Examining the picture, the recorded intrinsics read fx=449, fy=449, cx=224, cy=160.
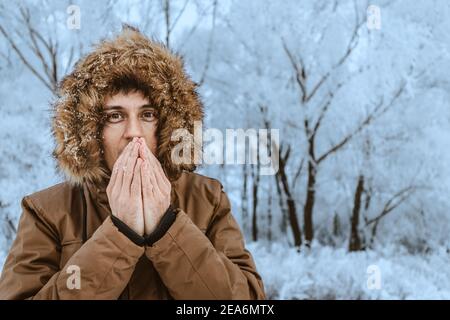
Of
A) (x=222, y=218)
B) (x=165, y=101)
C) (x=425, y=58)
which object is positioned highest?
(x=425, y=58)

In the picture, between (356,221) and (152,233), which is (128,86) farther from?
(356,221)

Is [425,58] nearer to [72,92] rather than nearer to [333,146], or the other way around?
[333,146]

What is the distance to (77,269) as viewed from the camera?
1.19 m

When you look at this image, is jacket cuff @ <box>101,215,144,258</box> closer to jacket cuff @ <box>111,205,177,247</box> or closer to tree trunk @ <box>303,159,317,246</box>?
jacket cuff @ <box>111,205,177,247</box>

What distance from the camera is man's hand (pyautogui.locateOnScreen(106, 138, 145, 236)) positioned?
121cm

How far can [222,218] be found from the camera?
1455mm

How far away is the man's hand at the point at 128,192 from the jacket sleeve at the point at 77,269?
4cm

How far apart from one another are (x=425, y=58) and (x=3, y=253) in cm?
742

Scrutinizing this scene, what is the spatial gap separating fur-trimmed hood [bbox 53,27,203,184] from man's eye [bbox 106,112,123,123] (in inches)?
1.0

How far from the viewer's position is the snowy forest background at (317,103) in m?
6.91

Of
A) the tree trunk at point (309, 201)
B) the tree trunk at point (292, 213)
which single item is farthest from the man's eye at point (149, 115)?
the tree trunk at point (292, 213)

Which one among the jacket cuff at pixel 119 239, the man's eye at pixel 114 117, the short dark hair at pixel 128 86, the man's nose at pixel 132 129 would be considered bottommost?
the jacket cuff at pixel 119 239

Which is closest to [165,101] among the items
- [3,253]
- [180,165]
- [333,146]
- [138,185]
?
[180,165]

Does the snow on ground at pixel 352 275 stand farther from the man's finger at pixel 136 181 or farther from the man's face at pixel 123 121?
the man's finger at pixel 136 181
